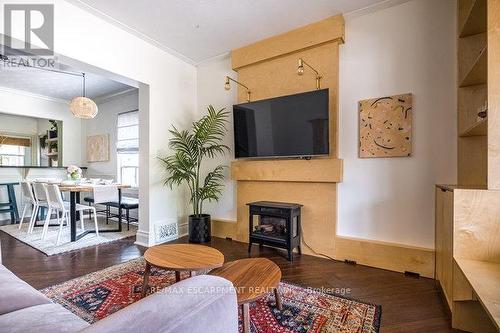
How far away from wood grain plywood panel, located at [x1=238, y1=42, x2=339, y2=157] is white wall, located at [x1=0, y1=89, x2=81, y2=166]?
484 centimetres

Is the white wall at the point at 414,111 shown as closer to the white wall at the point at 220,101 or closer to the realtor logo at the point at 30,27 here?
the white wall at the point at 220,101

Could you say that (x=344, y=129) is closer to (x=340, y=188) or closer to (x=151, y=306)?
(x=340, y=188)

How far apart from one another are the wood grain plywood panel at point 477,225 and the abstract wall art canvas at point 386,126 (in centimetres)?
94

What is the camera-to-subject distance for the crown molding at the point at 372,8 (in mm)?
2445

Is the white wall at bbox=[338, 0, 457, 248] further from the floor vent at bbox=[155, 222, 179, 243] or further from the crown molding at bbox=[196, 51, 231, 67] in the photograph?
the floor vent at bbox=[155, 222, 179, 243]

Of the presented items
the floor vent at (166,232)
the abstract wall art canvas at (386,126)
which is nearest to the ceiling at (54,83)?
the floor vent at (166,232)

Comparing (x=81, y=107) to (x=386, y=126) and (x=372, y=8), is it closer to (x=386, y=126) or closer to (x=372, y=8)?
(x=372, y=8)

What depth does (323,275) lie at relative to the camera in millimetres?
2316

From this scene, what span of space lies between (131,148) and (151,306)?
197 inches

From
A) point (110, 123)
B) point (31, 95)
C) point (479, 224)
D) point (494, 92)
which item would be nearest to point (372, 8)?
point (494, 92)

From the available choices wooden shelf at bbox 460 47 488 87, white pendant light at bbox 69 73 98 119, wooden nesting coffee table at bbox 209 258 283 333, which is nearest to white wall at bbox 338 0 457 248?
wooden shelf at bbox 460 47 488 87

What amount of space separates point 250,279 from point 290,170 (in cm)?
169

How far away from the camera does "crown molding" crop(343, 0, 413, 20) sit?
245 cm

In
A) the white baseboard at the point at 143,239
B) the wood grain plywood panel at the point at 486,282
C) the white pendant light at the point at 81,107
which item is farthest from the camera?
the white pendant light at the point at 81,107
